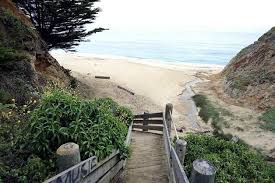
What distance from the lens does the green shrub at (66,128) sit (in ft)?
15.5

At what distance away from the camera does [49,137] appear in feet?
15.8

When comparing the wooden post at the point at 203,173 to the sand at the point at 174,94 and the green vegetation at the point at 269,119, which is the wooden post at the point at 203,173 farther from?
the green vegetation at the point at 269,119

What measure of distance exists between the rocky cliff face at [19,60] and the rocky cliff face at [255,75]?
1365cm

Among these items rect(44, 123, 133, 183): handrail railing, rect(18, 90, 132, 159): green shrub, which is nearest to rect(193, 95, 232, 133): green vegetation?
rect(44, 123, 133, 183): handrail railing

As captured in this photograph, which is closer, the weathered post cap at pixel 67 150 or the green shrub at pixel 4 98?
the weathered post cap at pixel 67 150

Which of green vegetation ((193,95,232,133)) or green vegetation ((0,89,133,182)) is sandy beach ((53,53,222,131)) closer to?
green vegetation ((193,95,232,133))

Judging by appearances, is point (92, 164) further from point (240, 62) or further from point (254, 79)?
point (240, 62)

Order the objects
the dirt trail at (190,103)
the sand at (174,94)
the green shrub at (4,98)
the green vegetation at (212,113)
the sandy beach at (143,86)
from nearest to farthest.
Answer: the green shrub at (4,98)
the sand at (174,94)
the green vegetation at (212,113)
the dirt trail at (190,103)
the sandy beach at (143,86)

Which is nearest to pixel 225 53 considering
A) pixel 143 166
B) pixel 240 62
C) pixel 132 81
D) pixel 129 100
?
pixel 240 62

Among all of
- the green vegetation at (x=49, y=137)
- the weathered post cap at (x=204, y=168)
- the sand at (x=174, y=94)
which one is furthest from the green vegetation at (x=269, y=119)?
the weathered post cap at (x=204, y=168)

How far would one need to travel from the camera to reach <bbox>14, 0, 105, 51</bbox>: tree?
56.5ft

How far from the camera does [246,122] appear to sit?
60.5 feet

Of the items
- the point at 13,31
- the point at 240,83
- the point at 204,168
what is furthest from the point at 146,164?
the point at 240,83

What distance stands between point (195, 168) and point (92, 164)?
1.55 meters
